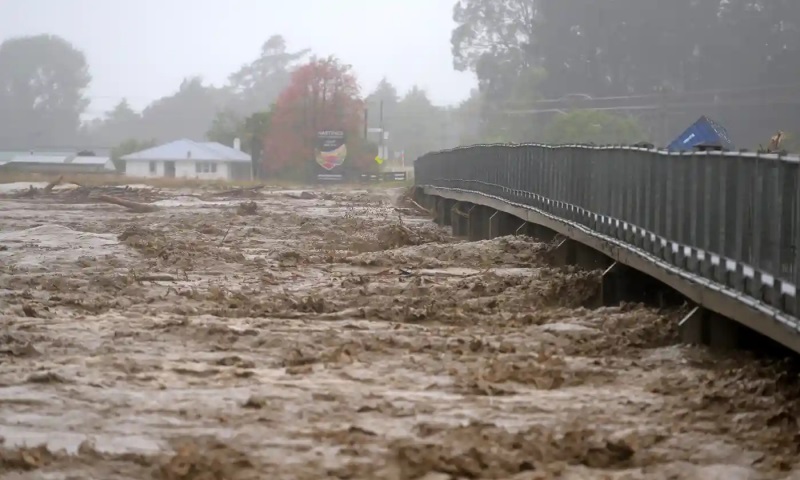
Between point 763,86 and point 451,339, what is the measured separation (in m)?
40.4

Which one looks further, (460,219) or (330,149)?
(330,149)

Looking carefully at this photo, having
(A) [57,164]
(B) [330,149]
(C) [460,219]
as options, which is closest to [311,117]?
(B) [330,149]

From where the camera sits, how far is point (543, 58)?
3295 inches

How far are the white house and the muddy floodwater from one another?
9040 centimetres

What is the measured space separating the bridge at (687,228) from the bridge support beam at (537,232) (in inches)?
2.0

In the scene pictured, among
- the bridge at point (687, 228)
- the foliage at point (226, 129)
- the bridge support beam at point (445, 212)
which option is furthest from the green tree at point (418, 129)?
the bridge at point (687, 228)

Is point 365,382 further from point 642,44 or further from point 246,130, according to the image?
point 246,130

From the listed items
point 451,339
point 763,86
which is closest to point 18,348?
point 451,339

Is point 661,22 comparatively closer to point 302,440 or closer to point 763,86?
point 763,86

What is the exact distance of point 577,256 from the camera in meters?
19.3

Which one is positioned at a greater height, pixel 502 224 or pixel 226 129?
pixel 226 129

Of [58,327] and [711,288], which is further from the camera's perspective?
[58,327]

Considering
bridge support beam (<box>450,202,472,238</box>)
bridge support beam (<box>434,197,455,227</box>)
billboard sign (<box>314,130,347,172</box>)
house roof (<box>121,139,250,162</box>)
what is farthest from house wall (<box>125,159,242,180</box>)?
bridge support beam (<box>450,202,472,238</box>)

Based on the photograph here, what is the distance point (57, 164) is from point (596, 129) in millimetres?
58805
